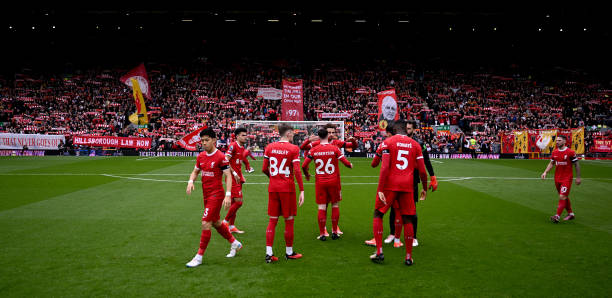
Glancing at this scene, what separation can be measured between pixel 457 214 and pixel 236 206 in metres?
6.37

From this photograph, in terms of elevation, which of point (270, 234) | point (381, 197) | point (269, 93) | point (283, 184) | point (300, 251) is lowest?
point (300, 251)

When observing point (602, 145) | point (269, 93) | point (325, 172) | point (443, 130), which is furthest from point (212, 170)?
point (269, 93)

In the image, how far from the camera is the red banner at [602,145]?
3222 cm

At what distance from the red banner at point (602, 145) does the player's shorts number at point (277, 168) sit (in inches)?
1519

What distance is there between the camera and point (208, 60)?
5519 cm

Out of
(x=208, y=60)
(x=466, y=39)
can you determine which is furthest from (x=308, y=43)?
(x=466, y=39)

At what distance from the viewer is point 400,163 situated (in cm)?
590

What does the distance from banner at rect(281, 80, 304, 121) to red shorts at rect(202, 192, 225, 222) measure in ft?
84.8

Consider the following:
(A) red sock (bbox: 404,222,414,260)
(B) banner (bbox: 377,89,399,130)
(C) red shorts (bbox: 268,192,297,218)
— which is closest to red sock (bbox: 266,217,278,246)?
(C) red shorts (bbox: 268,192,297,218)

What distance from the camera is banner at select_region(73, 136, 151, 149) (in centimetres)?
3441

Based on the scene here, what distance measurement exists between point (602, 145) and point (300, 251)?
38.2m

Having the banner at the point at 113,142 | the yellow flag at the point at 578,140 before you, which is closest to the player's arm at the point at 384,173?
the banner at the point at 113,142

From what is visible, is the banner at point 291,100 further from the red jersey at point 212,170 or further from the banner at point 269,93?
the red jersey at point 212,170

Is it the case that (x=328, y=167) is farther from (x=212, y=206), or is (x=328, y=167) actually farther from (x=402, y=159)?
(x=212, y=206)
